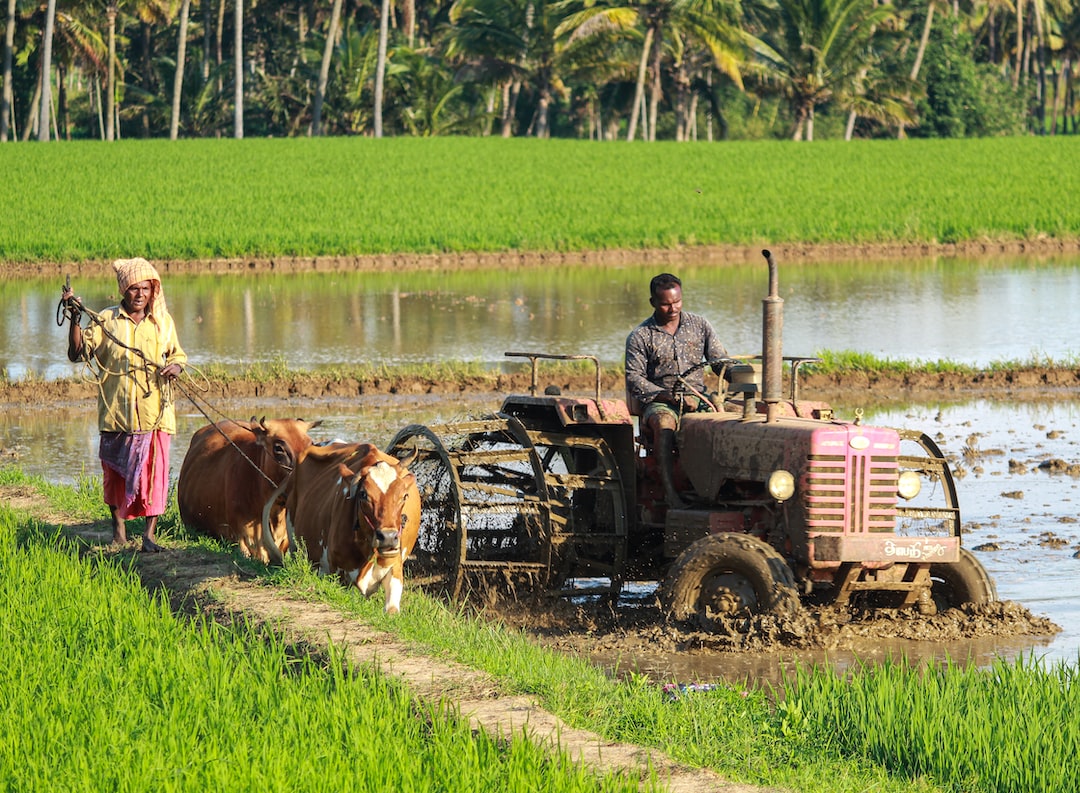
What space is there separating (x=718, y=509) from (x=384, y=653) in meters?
2.18

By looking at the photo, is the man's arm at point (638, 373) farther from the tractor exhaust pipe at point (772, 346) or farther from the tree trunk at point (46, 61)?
the tree trunk at point (46, 61)

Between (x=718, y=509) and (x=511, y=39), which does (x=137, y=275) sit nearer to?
(x=718, y=509)

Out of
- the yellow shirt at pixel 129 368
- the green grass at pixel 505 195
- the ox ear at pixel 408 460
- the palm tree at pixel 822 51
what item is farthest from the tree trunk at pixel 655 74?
the ox ear at pixel 408 460

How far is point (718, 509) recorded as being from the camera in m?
8.30

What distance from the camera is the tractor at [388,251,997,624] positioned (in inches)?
302

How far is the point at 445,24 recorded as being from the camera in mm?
62750

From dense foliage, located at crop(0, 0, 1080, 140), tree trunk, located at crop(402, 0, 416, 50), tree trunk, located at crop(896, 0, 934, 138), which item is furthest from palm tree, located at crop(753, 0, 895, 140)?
tree trunk, located at crop(402, 0, 416, 50)

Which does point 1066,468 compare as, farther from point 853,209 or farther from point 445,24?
point 445,24

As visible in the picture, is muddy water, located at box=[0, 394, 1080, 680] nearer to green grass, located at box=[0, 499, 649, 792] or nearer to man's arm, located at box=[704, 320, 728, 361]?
man's arm, located at box=[704, 320, 728, 361]

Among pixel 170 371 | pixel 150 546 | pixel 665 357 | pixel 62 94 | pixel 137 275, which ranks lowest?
pixel 150 546

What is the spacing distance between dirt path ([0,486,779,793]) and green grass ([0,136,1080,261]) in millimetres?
19694

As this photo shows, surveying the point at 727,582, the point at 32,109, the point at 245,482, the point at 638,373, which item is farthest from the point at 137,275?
the point at 32,109

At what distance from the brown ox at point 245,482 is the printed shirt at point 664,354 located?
203 cm

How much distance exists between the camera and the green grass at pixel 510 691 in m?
5.16
